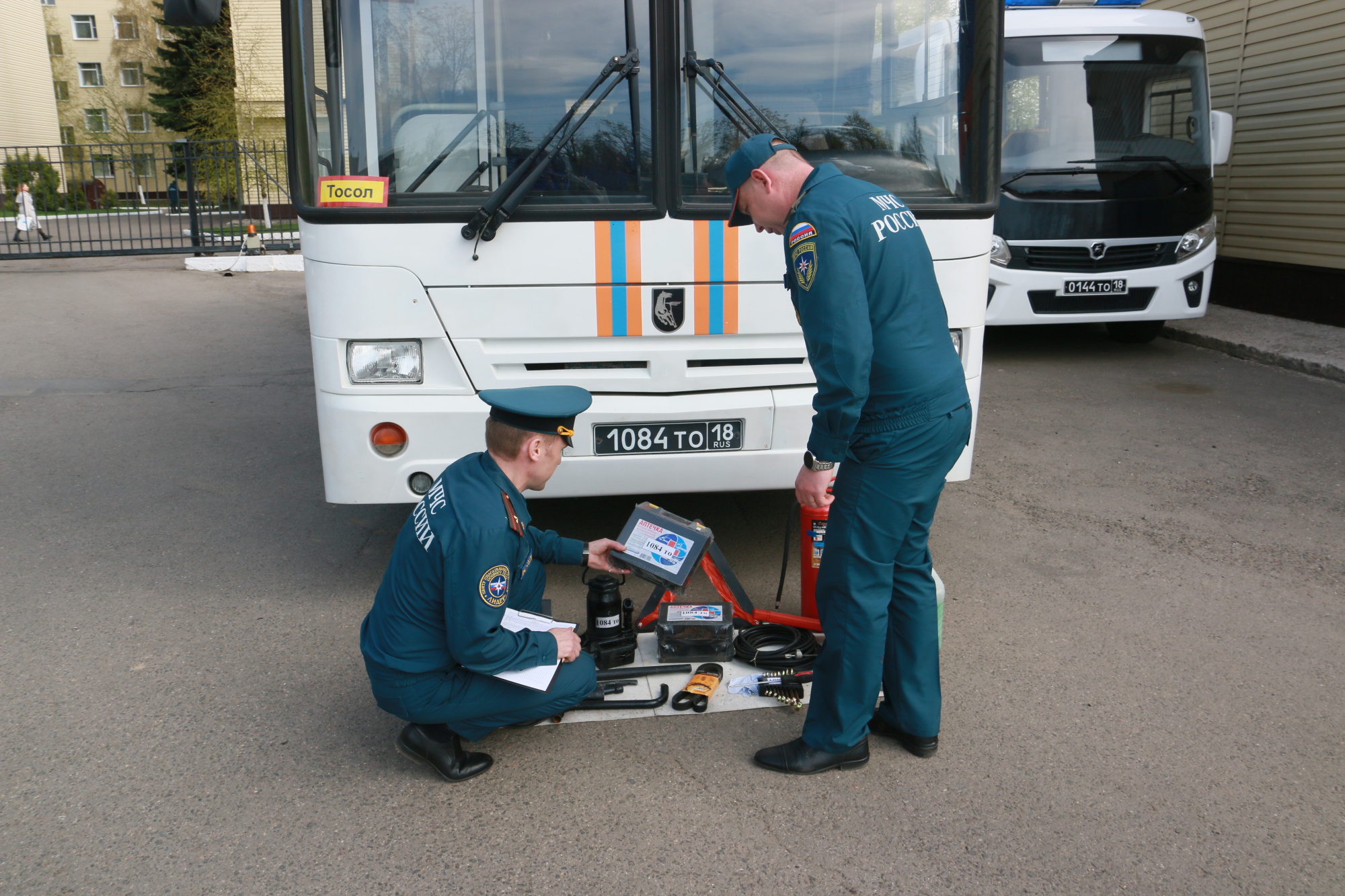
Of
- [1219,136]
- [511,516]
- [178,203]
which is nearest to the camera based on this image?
[511,516]

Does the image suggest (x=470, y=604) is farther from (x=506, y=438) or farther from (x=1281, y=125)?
(x=1281, y=125)

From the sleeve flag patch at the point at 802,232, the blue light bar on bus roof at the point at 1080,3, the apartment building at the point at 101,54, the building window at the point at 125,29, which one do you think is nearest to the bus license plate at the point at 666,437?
the sleeve flag patch at the point at 802,232

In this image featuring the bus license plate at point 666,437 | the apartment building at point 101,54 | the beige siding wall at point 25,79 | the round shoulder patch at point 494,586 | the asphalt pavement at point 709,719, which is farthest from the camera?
the apartment building at point 101,54

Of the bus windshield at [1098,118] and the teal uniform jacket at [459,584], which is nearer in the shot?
the teal uniform jacket at [459,584]

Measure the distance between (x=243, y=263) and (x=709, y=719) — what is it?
1792cm

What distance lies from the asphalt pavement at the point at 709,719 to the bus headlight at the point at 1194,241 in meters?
2.97

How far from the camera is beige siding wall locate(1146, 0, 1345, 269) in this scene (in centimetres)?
1025

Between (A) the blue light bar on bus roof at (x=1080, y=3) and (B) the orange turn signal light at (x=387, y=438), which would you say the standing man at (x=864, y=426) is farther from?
(A) the blue light bar on bus roof at (x=1080, y=3)

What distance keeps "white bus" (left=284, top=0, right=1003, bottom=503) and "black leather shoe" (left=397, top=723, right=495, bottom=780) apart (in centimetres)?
119

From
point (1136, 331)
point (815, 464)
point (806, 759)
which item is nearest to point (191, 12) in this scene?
point (815, 464)

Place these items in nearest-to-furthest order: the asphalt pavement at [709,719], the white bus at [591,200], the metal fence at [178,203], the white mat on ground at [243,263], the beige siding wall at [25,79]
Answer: the asphalt pavement at [709,719] → the white bus at [591,200] → the white mat on ground at [243,263] → the metal fence at [178,203] → the beige siding wall at [25,79]

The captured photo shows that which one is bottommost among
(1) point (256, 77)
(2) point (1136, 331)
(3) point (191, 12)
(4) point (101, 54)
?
(2) point (1136, 331)

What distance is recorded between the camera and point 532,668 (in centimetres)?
303

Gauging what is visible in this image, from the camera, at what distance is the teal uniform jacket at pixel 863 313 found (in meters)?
2.76
